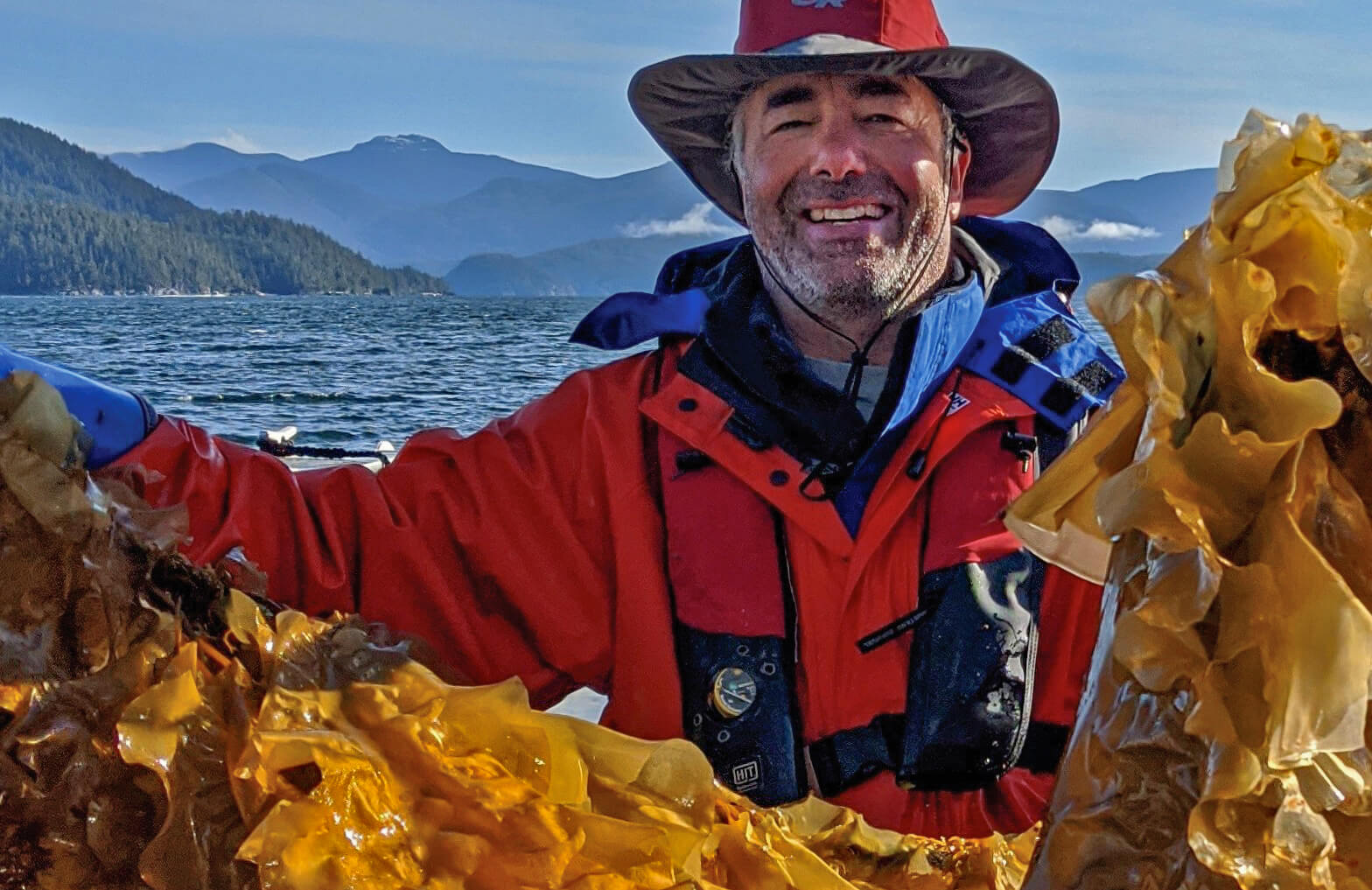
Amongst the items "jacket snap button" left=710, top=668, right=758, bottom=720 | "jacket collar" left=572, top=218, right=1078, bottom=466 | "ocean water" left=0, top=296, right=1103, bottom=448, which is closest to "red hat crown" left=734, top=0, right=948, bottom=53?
"jacket collar" left=572, top=218, right=1078, bottom=466

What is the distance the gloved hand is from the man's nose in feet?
4.51

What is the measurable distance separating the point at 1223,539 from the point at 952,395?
1.46 m

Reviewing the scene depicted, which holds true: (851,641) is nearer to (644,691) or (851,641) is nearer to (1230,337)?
(644,691)

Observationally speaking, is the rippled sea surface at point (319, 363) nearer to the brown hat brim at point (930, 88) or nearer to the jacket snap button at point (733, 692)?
the brown hat brim at point (930, 88)

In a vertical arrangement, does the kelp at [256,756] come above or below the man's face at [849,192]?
below

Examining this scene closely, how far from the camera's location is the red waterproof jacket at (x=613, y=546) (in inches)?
97.3

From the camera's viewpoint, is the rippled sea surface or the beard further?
the rippled sea surface

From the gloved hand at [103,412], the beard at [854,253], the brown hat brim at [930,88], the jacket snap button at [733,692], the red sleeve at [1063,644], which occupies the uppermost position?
the brown hat brim at [930,88]

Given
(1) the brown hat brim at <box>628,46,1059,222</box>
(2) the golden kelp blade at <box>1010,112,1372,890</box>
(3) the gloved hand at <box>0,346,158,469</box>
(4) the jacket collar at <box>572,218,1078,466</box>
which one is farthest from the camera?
(1) the brown hat brim at <box>628,46,1059,222</box>

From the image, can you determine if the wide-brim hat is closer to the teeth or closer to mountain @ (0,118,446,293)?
the teeth

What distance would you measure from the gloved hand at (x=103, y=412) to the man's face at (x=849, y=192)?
4.27 ft

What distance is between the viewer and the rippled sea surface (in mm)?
25359

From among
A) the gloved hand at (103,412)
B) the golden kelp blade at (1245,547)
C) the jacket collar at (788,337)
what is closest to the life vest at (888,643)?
the jacket collar at (788,337)

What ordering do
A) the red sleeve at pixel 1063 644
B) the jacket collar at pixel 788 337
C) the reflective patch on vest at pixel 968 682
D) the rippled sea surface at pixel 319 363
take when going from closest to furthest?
the reflective patch on vest at pixel 968 682 < the red sleeve at pixel 1063 644 < the jacket collar at pixel 788 337 < the rippled sea surface at pixel 319 363
